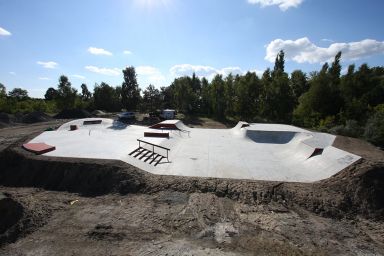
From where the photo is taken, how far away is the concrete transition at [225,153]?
1259 cm

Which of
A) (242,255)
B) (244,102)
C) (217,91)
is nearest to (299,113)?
(244,102)

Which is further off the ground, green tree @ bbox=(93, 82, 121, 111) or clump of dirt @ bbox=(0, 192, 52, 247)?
green tree @ bbox=(93, 82, 121, 111)

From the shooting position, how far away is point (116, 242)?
24.8 feet

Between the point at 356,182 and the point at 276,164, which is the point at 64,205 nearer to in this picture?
the point at 276,164

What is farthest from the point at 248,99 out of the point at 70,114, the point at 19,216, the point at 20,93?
the point at 20,93

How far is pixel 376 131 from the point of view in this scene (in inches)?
786

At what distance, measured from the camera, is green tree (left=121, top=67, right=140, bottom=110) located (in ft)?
157

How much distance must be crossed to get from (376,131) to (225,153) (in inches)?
534

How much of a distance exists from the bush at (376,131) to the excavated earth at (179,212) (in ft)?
29.3

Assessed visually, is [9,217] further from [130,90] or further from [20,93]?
[20,93]

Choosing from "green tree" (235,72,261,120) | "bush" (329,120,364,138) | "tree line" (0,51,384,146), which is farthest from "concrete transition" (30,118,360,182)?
"green tree" (235,72,261,120)

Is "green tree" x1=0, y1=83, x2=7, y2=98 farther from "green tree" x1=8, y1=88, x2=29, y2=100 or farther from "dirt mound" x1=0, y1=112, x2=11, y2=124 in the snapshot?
"green tree" x1=8, y1=88, x2=29, y2=100

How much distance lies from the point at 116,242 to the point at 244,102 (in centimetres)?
3345

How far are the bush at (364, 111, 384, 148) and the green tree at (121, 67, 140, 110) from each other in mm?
39276
